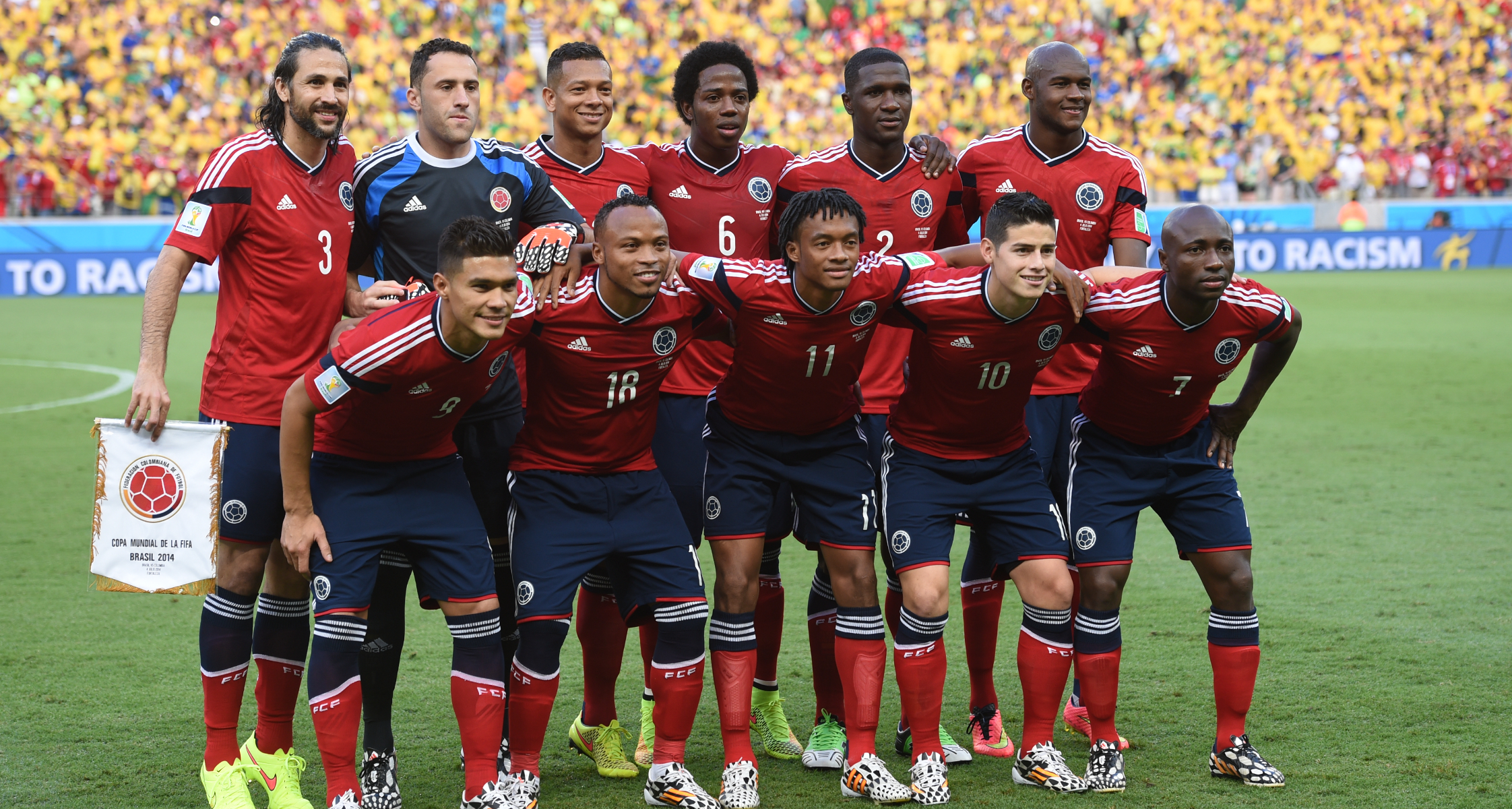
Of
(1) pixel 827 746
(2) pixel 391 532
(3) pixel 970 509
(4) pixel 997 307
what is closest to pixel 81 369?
(2) pixel 391 532

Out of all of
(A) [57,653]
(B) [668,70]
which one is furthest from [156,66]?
(A) [57,653]

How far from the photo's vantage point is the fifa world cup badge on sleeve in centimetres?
425

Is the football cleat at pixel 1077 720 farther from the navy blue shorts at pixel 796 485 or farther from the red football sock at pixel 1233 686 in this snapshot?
the navy blue shorts at pixel 796 485

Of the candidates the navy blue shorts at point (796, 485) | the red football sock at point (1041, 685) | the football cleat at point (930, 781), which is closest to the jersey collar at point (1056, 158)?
the navy blue shorts at point (796, 485)

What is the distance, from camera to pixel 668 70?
2923cm

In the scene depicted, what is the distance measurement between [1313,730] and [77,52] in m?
27.8

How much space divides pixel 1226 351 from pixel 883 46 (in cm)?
2707

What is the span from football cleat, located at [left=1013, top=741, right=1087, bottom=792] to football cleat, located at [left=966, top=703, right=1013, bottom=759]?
0.32 meters

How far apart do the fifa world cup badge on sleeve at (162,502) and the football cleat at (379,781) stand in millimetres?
768

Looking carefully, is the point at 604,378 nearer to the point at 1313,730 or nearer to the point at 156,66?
the point at 1313,730

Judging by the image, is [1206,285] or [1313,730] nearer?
[1206,285]

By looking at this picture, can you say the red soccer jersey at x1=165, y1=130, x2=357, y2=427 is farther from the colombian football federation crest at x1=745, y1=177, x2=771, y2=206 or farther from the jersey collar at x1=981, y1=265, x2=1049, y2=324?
the jersey collar at x1=981, y1=265, x2=1049, y2=324

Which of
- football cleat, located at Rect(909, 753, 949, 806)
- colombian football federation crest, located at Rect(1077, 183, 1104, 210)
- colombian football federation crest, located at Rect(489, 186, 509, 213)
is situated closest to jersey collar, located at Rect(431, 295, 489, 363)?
colombian football federation crest, located at Rect(489, 186, 509, 213)

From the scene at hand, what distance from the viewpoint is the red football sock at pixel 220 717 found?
4426 mm
